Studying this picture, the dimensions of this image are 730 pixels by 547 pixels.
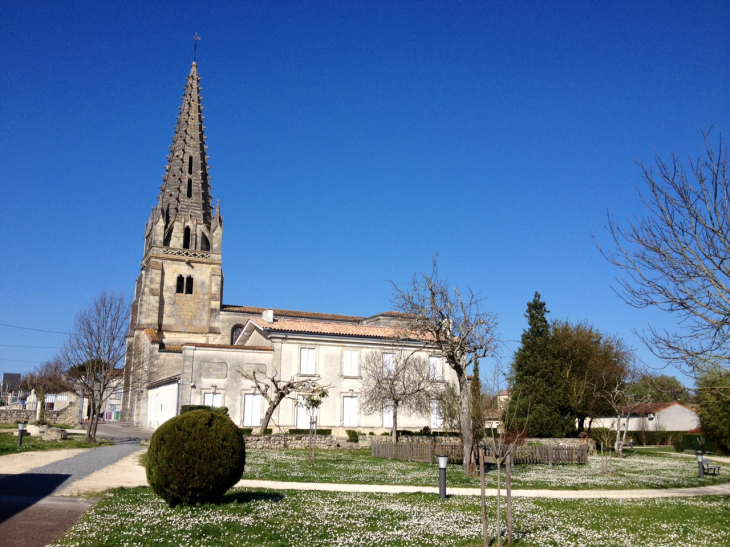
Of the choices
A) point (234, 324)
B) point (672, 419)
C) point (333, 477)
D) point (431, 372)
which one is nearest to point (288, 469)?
point (333, 477)

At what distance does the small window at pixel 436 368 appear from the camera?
4338 centimetres

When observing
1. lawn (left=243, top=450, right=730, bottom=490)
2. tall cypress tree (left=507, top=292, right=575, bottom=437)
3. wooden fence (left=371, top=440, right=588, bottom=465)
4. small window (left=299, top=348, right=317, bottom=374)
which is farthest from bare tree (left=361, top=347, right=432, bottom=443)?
lawn (left=243, top=450, right=730, bottom=490)

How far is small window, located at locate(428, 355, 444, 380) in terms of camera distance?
142 ft

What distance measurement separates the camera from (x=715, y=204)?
11.3 metres

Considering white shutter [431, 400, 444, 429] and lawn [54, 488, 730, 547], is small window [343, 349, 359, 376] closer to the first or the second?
white shutter [431, 400, 444, 429]

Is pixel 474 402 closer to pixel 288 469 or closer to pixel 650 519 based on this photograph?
pixel 288 469

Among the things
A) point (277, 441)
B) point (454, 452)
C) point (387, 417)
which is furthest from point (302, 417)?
point (454, 452)

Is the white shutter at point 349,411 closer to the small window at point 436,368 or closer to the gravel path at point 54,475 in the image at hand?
the small window at point 436,368

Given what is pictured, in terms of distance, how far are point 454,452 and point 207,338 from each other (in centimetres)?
3875

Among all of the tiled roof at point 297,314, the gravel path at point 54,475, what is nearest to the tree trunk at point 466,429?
the gravel path at point 54,475

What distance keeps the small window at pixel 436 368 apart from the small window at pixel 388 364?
259 cm

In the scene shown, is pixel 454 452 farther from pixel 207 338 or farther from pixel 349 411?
pixel 207 338

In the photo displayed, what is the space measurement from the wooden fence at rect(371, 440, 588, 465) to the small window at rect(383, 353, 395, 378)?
11658 millimetres

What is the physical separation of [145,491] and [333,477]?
6603 mm
